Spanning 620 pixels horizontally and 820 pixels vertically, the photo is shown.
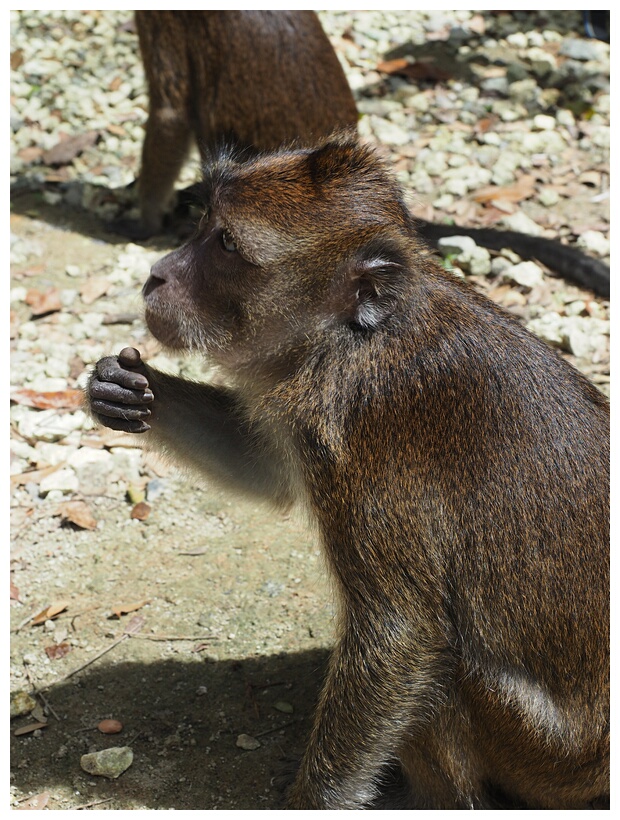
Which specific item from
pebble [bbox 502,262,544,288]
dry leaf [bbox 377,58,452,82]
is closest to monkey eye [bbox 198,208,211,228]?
pebble [bbox 502,262,544,288]

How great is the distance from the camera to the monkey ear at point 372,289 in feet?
13.4

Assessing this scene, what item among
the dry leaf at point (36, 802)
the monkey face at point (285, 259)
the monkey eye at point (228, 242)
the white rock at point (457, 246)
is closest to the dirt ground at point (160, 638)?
the dry leaf at point (36, 802)

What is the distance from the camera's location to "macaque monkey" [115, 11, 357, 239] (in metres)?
8.09

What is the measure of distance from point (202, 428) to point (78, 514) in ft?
5.56

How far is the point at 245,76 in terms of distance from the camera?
8180 mm

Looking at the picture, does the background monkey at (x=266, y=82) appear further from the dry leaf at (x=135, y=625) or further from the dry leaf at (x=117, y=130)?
the dry leaf at (x=135, y=625)

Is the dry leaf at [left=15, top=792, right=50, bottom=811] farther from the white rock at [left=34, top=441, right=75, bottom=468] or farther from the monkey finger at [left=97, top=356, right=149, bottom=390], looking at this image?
the white rock at [left=34, top=441, right=75, bottom=468]

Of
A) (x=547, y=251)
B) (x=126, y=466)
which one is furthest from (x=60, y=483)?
(x=547, y=251)

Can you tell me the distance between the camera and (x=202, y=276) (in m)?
→ 4.45

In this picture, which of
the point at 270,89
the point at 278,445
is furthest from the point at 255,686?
the point at 270,89

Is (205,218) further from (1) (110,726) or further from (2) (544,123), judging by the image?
(2) (544,123)

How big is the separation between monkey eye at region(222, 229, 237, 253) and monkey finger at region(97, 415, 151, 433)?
0.90 m

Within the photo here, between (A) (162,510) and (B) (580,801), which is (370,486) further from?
(A) (162,510)

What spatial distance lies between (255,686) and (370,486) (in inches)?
68.7
